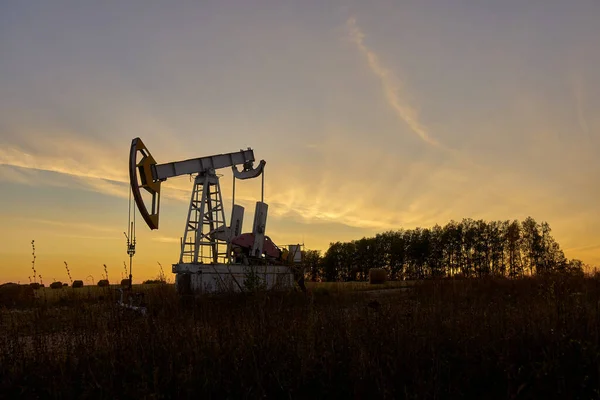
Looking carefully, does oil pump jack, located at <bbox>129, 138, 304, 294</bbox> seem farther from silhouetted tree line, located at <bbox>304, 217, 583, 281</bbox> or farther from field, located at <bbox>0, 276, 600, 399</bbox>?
silhouetted tree line, located at <bbox>304, 217, 583, 281</bbox>

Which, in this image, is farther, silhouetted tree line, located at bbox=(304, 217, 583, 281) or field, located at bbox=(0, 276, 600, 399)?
silhouetted tree line, located at bbox=(304, 217, 583, 281)

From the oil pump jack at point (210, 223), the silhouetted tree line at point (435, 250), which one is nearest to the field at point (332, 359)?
the oil pump jack at point (210, 223)

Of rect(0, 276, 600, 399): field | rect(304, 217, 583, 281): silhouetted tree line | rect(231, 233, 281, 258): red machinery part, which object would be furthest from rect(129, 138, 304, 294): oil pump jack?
rect(304, 217, 583, 281): silhouetted tree line

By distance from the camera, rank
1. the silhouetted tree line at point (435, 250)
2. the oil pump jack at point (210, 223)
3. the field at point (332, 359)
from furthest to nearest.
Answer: the silhouetted tree line at point (435, 250) < the oil pump jack at point (210, 223) < the field at point (332, 359)

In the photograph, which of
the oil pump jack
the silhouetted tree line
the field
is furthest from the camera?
the silhouetted tree line

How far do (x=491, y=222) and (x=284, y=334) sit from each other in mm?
87372

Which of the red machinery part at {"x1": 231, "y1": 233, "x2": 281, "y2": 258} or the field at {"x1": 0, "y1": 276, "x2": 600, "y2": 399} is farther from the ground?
the red machinery part at {"x1": 231, "y1": 233, "x2": 281, "y2": 258}

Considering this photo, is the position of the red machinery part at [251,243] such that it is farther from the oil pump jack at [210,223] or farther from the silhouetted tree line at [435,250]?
the silhouetted tree line at [435,250]

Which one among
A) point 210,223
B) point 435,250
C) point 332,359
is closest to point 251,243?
point 210,223

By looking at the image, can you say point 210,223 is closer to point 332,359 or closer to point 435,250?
point 332,359

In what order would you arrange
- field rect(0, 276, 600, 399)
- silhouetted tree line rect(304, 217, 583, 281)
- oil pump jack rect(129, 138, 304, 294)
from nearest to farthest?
field rect(0, 276, 600, 399) < oil pump jack rect(129, 138, 304, 294) < silhouetted tree line rect(304, 217, 583, 281)

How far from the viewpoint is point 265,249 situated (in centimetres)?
2309

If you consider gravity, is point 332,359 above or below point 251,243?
below

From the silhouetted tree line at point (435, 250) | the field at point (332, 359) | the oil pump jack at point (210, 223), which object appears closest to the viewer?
the field at point (332, 359)
